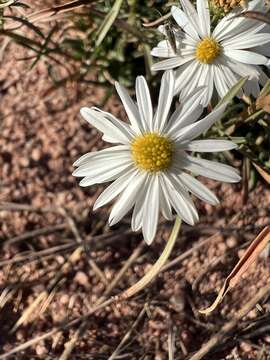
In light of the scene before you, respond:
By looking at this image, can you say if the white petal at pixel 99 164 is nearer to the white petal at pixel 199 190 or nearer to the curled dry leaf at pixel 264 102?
the white petal at pixel 199 190

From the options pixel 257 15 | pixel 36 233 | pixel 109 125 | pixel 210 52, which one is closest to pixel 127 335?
pixel 36 233

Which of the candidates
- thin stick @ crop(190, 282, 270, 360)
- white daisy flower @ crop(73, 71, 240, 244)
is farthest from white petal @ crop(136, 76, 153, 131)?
thin stick @ crop(190, 282, 270, 360)

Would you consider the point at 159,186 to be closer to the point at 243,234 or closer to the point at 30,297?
the point at 243,234

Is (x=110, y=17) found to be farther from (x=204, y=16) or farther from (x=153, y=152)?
(x=153, y=152)

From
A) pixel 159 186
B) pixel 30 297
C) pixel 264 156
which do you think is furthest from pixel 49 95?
pixel 159 186

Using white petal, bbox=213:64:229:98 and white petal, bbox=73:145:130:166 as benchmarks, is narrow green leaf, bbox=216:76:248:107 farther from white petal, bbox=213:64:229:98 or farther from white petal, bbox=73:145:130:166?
white petal, bbox=73:145:130:166
